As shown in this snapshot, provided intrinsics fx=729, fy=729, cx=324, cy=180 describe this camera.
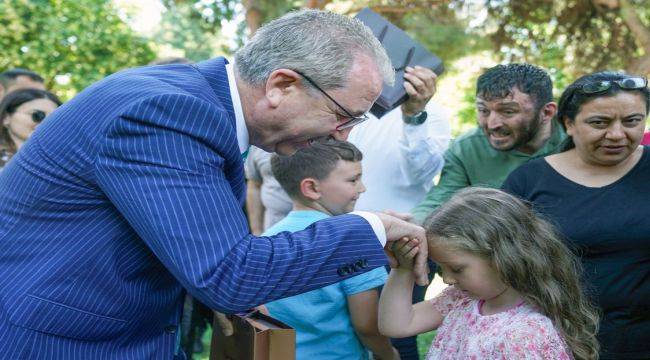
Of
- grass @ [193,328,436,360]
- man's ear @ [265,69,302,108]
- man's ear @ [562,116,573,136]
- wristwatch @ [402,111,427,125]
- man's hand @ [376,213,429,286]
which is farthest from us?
grass @ [193,328,436,360]

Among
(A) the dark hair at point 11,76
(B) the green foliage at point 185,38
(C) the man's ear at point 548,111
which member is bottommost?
(B) the green foliage at point 185,38

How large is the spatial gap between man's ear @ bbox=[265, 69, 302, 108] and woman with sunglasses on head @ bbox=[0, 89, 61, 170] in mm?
3004

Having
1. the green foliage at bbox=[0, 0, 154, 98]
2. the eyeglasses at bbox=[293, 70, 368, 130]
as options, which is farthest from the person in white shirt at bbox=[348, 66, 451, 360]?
the green foliage at bbox=[0, 0, 154, 98]

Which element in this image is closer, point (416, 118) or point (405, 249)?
point (405, 249)

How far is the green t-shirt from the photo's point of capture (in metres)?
3.69

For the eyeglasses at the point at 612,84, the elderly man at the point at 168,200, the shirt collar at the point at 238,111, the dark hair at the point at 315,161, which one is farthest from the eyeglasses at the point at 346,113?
the eyeglasses at the point at 612,84

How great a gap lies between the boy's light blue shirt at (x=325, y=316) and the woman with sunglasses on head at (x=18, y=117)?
2.29m

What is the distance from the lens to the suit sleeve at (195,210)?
158 cm

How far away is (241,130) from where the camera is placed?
6.40ft

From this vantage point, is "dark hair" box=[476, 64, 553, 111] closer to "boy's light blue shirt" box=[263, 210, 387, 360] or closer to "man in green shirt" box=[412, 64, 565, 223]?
"man in green shirt" box=[412, 64, 565, 223]

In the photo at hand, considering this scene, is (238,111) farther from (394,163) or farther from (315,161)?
(394,163)

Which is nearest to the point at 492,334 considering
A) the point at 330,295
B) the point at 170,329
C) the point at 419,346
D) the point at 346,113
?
the point at 330,295

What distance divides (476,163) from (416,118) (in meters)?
0.39

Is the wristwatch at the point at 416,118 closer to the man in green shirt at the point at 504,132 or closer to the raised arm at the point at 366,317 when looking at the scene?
the man in green shirt at the point at 504,132
